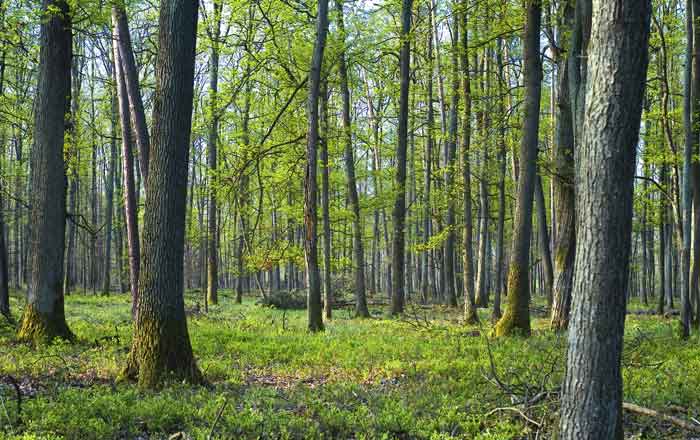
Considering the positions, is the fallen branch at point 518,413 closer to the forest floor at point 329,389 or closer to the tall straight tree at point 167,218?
the forest floor at point 329,389

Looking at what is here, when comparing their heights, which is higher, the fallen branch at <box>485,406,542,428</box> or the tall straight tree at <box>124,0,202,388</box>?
the tall straight tree at <box>124,0,202,388</box>

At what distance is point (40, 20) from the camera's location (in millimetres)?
9477

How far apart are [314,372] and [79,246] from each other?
44.5 meters

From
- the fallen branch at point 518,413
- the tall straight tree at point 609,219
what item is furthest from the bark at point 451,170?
the tall straight tree at point 609,219

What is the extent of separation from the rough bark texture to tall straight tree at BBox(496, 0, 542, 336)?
641 mm

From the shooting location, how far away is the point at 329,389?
6.91m

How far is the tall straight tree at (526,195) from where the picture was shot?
35.7 feet

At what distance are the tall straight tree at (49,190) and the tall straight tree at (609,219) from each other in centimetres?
909

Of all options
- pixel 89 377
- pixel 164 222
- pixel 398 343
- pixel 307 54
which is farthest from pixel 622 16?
pixel 307 54

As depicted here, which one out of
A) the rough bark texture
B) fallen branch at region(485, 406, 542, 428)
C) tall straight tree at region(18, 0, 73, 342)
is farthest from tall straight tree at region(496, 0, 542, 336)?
tall straight tree at region(18, 0, 73, 342)

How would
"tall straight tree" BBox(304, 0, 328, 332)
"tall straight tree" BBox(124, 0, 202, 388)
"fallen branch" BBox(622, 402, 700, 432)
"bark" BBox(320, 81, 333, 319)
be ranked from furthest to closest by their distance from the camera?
"bark" BBox(320, 81, 333, 319), "tall straight tree" BBox(304, 0, 328, 332), "tall straight tree" BBox(124, 0, 202, 388), "fallen branch" BBox(622, 402, 700, 432)

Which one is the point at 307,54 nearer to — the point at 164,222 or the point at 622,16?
the point at 164,222

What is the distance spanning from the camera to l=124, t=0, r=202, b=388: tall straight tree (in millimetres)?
6703

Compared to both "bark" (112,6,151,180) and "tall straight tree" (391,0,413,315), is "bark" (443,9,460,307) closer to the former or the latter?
"tall straight tree" (391,0,413,315)
